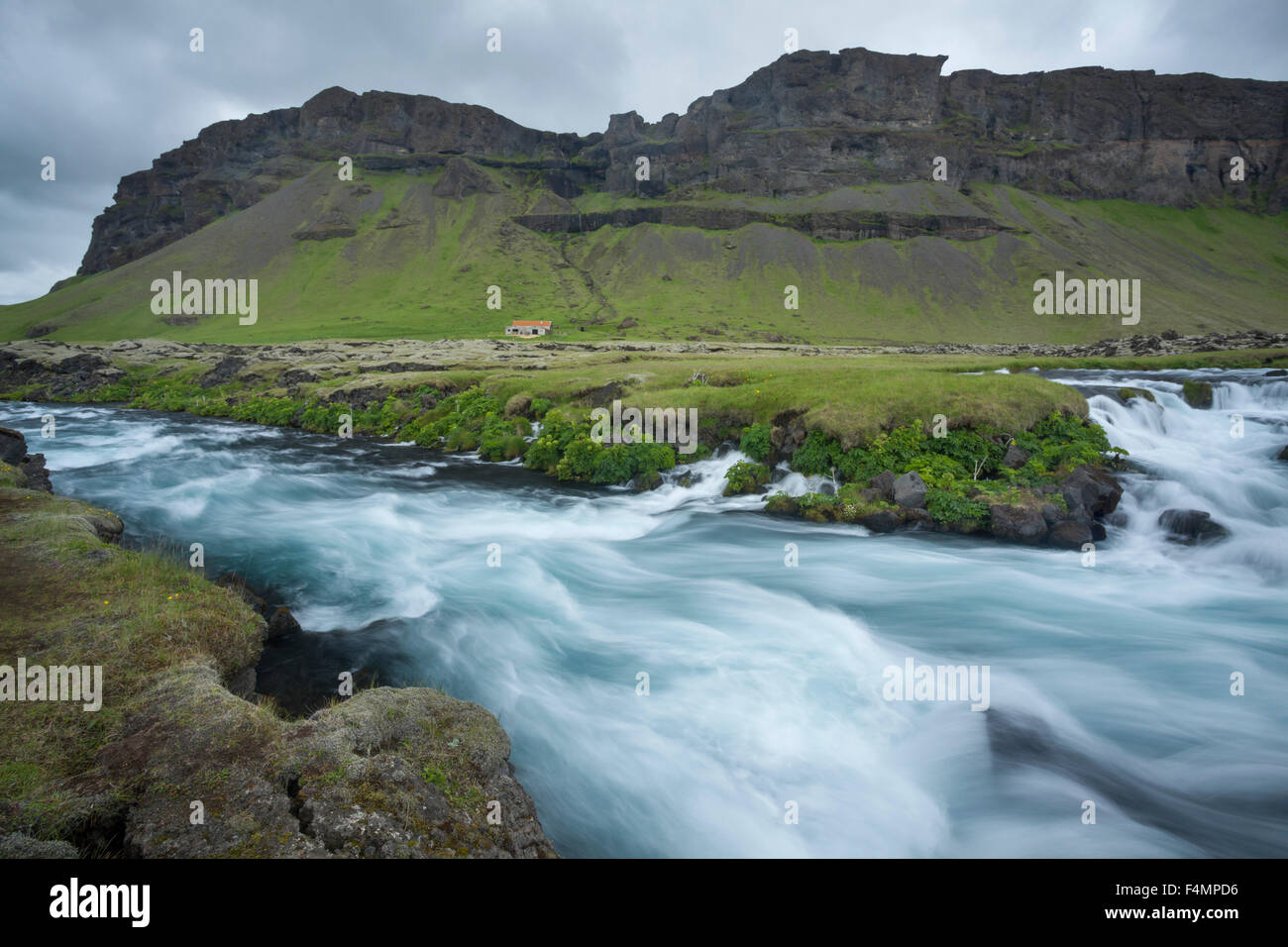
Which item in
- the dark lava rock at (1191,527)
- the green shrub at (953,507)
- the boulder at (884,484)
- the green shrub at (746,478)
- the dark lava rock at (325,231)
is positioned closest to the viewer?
the dark lava rock at (1191,527)

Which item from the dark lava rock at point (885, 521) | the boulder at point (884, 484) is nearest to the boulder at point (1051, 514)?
the dark lava rock at point (885, 521)

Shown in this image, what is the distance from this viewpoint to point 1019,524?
60.4 feet

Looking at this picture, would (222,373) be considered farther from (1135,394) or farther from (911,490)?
(1135,394)

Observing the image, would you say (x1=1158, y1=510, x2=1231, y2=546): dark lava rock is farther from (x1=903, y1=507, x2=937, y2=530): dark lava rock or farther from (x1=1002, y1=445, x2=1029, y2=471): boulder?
(x1=903, y1=507, x2=937, y2=530): dark lava rock

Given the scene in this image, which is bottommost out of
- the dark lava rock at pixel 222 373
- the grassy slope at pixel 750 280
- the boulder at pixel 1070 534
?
the boulder at pixel 1070 534

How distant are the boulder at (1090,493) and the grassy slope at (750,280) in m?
105

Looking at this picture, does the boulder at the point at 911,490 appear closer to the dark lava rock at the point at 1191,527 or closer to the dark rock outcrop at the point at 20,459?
the dark lava rock at the point at 1191,527

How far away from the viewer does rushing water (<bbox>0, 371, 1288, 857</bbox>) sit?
A: 859cm

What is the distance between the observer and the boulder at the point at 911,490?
65.5 ft

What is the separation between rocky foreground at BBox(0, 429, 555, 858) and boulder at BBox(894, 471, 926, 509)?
16.7 m

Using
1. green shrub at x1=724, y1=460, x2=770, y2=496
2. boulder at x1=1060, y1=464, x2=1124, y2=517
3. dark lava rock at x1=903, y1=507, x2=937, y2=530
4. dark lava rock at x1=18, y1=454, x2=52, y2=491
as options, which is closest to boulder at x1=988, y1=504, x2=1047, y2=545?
boulder at x1=1060, y1=464, x2=1124, y2=517

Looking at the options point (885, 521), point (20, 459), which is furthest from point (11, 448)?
point (885, 521)

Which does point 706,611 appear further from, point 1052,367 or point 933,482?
point 1052,367

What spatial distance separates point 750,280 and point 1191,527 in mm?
162153
